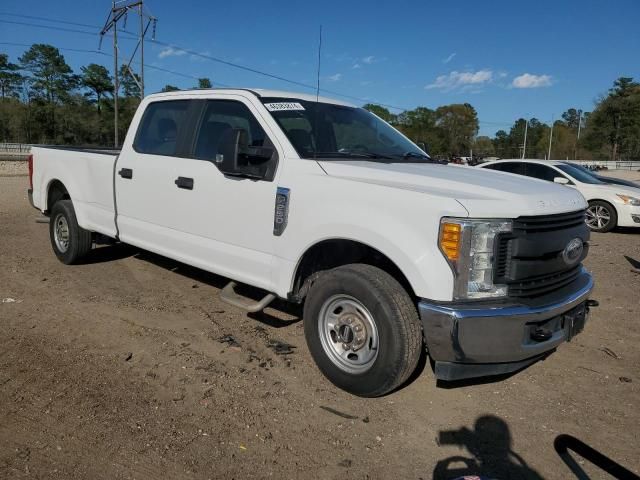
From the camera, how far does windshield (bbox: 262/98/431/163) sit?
415 centimetres

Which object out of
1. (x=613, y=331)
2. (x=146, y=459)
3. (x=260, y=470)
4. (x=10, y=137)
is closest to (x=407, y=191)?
(x=260, y=470)

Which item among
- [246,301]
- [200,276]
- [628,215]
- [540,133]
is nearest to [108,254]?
[200,276]

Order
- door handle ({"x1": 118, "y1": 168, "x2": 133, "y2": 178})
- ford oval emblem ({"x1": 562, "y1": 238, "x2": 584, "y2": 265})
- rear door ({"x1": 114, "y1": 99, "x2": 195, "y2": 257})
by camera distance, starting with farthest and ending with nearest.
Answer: door handle ({"x1": 118, "y1": 168, "x2": 133, "y2": 178})
rear door ({"x1": 114, "y1": 99, "x2": 195, "y2": 257})
ford oval emblem ({"x1": 562, "y1": 238, "x2": 584, "y2": 265})

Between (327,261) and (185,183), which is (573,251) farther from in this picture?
(185,183)

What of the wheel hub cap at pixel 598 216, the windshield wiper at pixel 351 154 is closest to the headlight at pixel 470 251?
the windshield wiper at pixel 351 154

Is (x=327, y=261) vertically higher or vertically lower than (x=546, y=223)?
lower

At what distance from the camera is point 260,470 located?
2.72m

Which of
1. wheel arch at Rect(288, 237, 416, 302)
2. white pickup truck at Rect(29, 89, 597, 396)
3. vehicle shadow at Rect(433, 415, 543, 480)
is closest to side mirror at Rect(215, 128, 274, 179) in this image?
white pickup truck at Rect(29, 89, 597, 396)

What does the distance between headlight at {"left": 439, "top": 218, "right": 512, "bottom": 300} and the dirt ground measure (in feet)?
2.99

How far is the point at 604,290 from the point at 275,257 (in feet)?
14.4

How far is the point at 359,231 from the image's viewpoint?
10.9 feet

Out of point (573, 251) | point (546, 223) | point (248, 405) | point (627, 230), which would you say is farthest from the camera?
point (627, 230)

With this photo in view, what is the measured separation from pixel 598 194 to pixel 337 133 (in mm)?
8390

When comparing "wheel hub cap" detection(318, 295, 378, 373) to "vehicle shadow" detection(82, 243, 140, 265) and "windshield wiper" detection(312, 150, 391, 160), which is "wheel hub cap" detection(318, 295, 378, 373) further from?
"vehicle shadow" detection(82, 243, 140, 265)
